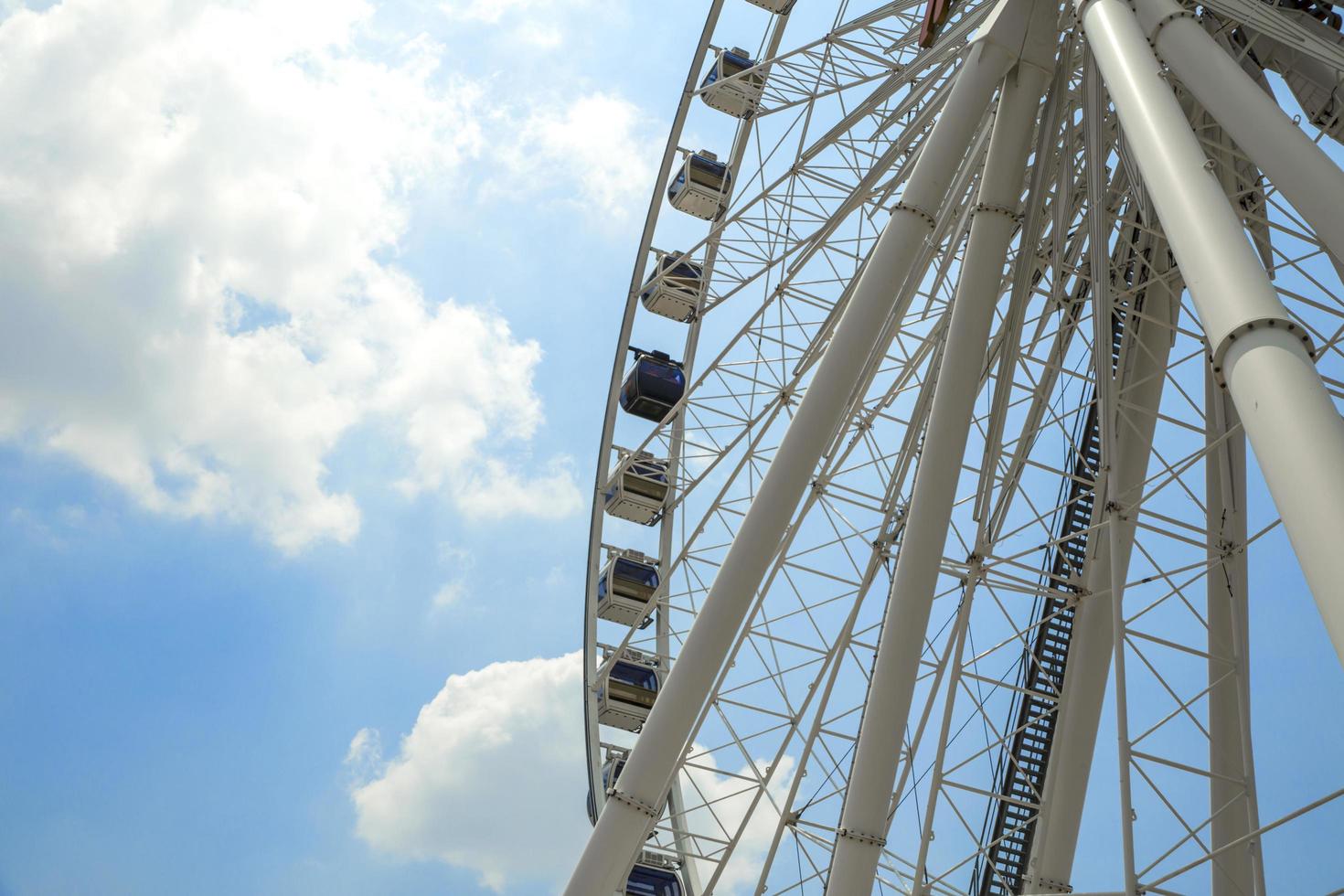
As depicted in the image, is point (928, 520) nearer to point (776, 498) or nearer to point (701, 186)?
point (776, 498)

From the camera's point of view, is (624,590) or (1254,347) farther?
(624,590)

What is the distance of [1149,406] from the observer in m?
14.4

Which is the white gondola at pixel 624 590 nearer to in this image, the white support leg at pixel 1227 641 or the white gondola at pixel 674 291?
the white gondola at pixel 674 291

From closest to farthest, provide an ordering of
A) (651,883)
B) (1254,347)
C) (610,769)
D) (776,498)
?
1. (1254,347)
2. (776,498)
3. (651,883)
4. (610,769)

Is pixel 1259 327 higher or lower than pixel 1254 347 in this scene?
higher

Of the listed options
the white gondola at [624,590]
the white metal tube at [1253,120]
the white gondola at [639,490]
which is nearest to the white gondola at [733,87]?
the white gondola at [639,490]

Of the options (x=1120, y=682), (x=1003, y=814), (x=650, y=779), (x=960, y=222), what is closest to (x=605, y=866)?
(x=650, y=779)

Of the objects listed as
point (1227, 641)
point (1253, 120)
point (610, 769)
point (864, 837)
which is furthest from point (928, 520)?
point (610, 769)

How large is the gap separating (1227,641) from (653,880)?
8.61m

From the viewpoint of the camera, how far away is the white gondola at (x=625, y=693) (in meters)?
19.8

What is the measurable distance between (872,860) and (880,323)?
4.25 meters

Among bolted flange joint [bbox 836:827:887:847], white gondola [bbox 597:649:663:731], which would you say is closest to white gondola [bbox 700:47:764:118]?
white gondola [bbox 597:649:663:731]

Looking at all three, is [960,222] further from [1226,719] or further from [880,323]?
[1226,719]

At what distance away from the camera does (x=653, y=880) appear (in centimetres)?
1831
